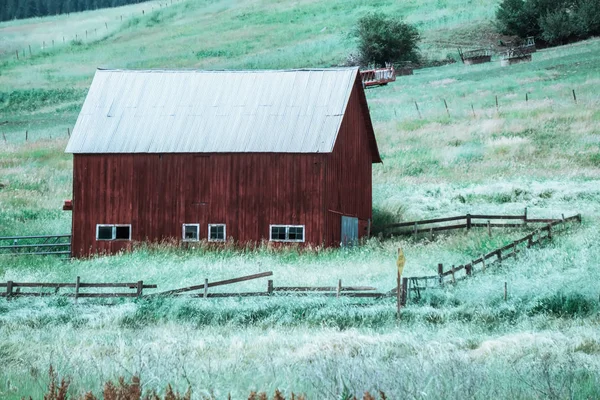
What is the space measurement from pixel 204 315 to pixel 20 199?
24.7 meters

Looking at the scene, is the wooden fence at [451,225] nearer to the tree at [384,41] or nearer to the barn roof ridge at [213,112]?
the barn roof ridge at [213,112]

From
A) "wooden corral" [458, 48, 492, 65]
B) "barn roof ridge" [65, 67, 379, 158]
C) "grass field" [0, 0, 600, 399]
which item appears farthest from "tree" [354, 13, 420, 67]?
"barn roof ridge" [65, 67, 379, 158]

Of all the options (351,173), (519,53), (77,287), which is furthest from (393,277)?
(519,53)

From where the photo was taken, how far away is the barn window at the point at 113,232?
33.9 m

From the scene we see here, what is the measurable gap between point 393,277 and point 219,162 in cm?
1015

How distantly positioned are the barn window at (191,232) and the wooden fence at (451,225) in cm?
648

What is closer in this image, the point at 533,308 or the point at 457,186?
the point at 533,308

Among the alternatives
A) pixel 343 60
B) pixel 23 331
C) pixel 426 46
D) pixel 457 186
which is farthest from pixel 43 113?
pixel 23 331

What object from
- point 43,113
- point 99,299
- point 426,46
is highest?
point 426,46

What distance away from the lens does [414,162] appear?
4853cm

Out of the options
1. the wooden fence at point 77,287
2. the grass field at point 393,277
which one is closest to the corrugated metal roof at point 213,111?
the grass field at point 393,277

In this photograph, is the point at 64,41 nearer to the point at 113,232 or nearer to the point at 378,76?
the point at 378,76

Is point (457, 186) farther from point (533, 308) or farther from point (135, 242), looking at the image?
point (533, 308)

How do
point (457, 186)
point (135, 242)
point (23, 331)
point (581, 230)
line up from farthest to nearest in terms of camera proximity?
point (457, 186), point (135, 242), point (581, 230), point (23, 331)
